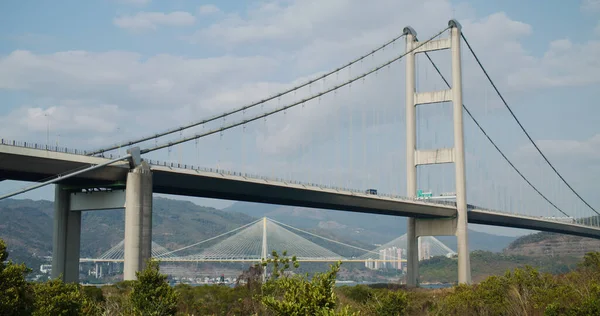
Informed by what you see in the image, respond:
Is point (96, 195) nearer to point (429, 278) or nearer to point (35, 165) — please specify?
point (35, 165)

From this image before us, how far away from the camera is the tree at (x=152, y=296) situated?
27.1 m

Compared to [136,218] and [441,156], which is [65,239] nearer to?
[136,218]

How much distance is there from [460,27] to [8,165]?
53.1 meters

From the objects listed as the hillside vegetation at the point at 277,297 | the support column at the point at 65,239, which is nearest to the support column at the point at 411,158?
the hillside vegetation at the point at 277,297

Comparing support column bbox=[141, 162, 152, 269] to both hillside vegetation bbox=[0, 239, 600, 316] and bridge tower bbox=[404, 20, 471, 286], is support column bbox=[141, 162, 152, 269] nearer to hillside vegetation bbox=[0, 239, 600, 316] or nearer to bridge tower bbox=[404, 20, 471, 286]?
hillside vegetation bbox=[0, 239, 600, 316]

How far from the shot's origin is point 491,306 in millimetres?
44719

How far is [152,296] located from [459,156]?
54333 mm

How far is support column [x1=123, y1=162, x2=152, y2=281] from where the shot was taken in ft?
156

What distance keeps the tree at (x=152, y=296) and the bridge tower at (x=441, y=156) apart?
53.8 m

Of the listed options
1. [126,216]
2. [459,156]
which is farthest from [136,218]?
[459,156]

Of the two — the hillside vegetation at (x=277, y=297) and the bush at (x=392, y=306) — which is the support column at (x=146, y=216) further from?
the bush at (x=392, y=306)

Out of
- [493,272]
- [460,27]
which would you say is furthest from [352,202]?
[493,272]

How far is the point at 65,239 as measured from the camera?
168 feet

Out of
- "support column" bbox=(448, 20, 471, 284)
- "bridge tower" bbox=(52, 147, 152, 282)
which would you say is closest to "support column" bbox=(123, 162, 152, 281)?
"bridge tower" bbox=(52, 147, 152, 282)
